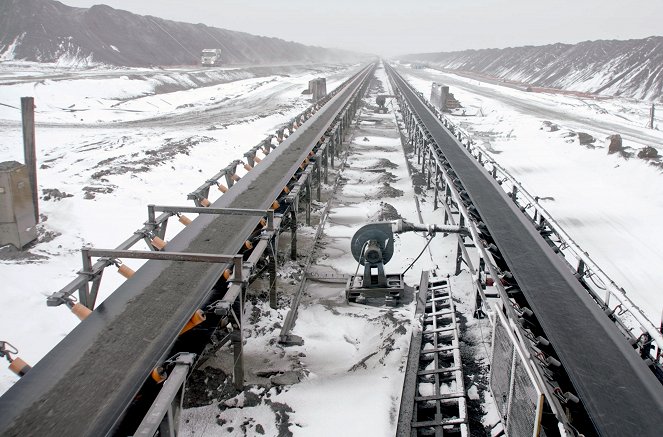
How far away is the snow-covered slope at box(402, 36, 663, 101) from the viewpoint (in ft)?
156

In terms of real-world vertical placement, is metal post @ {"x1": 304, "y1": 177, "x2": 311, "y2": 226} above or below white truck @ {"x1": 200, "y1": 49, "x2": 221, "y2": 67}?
below

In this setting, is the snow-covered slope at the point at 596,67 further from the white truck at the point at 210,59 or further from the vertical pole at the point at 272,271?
the vertical pole at the point at 272,271

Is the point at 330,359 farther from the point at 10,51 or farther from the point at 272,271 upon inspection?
the point at 10,51

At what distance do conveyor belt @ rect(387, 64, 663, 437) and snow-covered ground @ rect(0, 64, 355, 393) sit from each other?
6102 mm

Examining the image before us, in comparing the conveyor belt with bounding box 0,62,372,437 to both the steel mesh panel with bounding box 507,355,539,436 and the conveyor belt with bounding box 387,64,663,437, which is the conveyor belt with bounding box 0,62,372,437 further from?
the conveyor belt with bounding box 387,64,663,437

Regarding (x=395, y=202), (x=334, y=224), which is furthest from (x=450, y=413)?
(x=395, y=202)

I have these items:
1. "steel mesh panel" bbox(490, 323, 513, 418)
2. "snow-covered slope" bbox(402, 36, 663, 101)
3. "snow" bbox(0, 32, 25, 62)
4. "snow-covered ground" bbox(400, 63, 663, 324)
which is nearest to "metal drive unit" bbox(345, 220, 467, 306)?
"steel mesh panel" bbox(490, 323, 513, 418)

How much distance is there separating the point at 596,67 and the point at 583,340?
62000 millimetres

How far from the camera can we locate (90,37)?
55969 millimetres

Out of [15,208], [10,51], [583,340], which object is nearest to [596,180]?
[583,340]

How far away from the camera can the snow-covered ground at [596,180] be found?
10.4m

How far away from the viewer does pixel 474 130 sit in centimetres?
2761

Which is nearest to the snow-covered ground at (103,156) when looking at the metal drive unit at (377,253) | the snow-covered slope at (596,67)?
the metal drive unit at (377,253)

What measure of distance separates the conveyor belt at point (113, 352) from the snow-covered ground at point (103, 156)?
7.02ft
